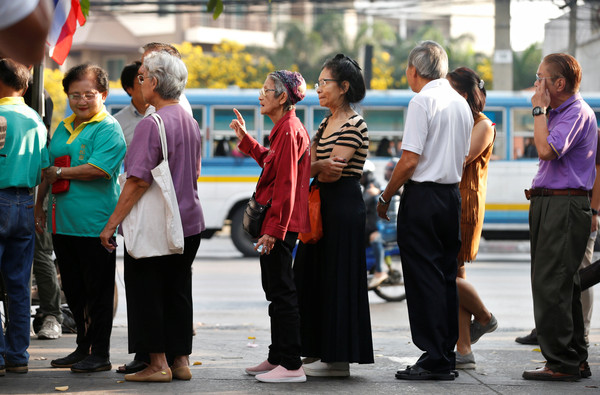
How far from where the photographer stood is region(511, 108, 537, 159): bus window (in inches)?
691

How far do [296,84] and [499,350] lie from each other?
106 inches

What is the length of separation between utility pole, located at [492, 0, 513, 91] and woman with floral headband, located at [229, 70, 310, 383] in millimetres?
18192

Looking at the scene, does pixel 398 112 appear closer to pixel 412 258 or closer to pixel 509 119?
pixel 509 119

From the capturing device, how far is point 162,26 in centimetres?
6153

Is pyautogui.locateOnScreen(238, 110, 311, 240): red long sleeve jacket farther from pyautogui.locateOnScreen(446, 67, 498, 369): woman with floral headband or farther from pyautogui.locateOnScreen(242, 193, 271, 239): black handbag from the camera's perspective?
Answer: pyautogui.locateOnScreen(446, 67, 498, 369): woman with floral headband

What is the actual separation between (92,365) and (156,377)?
52cm

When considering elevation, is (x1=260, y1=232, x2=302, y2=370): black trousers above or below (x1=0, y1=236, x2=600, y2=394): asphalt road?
above

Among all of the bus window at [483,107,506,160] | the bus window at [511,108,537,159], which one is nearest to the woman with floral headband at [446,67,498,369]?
the bus window at [483,107,506,160]

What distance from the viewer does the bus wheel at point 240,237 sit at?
17.1 m

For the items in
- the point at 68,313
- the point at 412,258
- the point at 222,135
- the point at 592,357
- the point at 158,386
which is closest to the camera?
the point at 158,386

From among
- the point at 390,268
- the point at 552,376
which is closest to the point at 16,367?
the point at 552,376

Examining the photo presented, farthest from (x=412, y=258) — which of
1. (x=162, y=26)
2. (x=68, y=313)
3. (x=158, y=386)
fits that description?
(x=162, y=26)

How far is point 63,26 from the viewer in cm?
662

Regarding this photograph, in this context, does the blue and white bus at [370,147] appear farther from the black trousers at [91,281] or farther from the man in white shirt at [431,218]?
the man in white shirt at [431,218]
